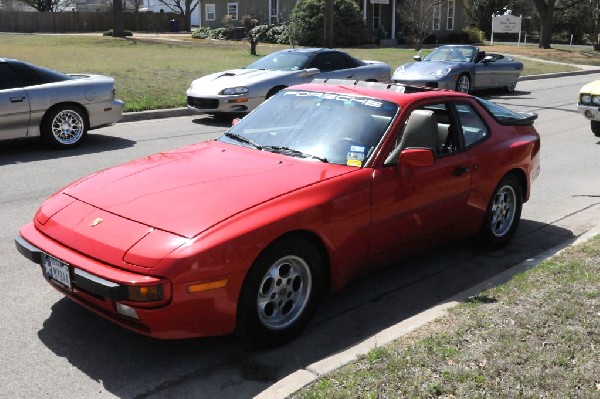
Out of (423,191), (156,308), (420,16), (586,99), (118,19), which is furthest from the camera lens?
(118,19)

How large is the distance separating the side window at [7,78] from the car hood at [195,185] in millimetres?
5631

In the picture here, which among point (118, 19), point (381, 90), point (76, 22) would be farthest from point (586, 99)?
point (76, 22)

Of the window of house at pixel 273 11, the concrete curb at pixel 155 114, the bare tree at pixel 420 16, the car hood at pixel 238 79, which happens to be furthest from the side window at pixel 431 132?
the window of house at pixel 273 11

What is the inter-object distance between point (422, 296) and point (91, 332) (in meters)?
2.40

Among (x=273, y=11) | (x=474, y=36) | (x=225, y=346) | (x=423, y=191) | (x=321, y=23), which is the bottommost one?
(x=225, y=346)

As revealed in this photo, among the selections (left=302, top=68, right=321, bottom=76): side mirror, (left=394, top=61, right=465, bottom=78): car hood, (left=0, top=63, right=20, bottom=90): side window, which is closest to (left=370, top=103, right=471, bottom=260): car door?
(left=0, top=63, right=20, bottom=90): side window

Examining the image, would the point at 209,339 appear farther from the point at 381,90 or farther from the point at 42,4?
the point at 42,4

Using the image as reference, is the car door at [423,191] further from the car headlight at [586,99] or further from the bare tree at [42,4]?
the bare tree at [42,4]

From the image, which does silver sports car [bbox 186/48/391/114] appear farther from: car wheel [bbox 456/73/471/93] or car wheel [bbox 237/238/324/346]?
car wheel [bbox 237/238/324/346]

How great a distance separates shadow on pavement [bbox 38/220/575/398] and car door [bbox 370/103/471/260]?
16.4 inches

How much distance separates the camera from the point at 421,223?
5.15 meters

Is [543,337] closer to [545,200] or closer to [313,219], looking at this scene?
[313,219]

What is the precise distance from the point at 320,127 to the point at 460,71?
14485 millimetres

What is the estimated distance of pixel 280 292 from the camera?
13.8 ft
